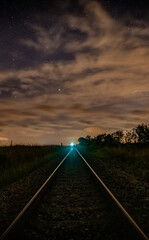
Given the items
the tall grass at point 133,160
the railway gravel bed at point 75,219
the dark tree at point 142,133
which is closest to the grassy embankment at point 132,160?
the tall grass at point 133,160

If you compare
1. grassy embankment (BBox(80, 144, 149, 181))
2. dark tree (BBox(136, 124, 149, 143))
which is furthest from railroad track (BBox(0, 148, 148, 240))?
Answer: dark tree (BBox(136, 124, 149, 143))

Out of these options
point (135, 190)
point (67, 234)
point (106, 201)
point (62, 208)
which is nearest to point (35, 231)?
point (67, 234)

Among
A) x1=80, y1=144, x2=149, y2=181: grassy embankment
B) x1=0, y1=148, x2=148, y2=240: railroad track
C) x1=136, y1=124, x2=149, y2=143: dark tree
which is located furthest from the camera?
x1=136, y1=124, x2=149, y2=143: dark tree

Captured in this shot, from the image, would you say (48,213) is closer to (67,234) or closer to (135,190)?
(67,234)

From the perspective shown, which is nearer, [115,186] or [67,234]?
[67,234]

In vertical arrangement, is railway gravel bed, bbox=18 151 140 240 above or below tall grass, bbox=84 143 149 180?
below

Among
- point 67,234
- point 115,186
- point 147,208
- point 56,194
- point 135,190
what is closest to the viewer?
point 67,234

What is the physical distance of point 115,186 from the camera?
704cm

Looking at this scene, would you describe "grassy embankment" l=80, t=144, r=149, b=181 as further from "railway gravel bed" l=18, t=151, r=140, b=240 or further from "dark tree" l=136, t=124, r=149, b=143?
"dark tree" l=136, t=124, r=149, b=143

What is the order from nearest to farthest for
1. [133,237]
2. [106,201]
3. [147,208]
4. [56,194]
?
[133,237]
[147,208]
[106,201]
[56,194]

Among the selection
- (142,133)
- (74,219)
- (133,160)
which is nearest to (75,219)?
(74,219)

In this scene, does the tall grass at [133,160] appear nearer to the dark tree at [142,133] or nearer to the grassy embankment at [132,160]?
the grassy embankment at [132,160]

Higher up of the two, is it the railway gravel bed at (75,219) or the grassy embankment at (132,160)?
the grassy embankment at (132,160)

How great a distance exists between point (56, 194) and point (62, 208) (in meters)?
1.31
